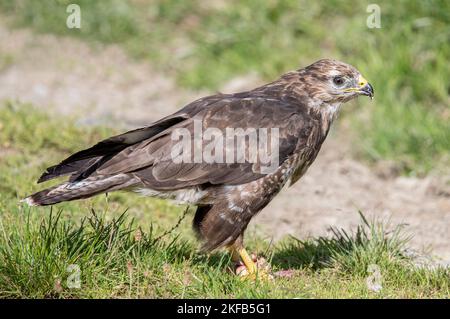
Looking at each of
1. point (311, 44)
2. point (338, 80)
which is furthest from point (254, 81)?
point (338, 80)

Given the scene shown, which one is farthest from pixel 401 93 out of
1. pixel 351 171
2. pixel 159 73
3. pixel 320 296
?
pixel 320 296

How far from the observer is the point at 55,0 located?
39.4ft

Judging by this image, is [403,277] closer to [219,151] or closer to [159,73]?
[219,151]

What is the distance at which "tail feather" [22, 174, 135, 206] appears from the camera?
5.16 metres

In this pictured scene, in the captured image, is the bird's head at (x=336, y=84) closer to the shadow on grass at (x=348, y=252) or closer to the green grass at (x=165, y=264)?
the shadow on grass at (x=348, y=252)

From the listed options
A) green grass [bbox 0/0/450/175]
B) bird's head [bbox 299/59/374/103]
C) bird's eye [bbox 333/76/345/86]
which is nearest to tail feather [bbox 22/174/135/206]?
bird's head [bbox 299/59/374/103]

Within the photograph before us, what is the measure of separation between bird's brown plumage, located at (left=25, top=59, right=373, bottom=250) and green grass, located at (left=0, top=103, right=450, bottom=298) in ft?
0.74

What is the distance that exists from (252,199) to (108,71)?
6193mm

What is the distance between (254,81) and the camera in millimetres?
10523

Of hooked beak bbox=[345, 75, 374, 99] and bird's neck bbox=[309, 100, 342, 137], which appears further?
hooked beak bbox=[345, 75, 374, 99]

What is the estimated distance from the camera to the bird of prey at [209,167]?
5484 millimetres

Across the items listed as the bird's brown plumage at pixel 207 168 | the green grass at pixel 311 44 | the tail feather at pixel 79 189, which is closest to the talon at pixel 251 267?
the bird's brown plumage at pixel 207 168

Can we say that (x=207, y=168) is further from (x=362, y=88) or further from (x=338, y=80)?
(x=362, y=88)

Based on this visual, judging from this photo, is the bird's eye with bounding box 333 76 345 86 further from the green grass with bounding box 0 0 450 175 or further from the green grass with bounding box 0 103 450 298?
the green grass with bounding box 0 0 450 175
